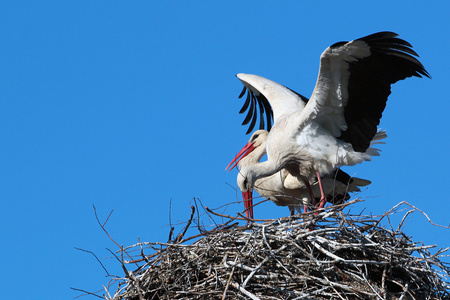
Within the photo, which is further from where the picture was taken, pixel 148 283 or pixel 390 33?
pixel 390 33

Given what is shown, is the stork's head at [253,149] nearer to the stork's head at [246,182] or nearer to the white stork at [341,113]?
A: the white stork at [341,113]

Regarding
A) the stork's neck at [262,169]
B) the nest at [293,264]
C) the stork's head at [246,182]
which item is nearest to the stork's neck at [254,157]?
the stork's neck at [262,169]

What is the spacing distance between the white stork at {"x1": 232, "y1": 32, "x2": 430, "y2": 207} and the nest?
1.73 m

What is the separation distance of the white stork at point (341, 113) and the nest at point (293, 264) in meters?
1.73

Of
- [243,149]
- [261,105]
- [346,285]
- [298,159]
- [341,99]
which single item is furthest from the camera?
[261,105]

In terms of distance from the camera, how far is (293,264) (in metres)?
5.11

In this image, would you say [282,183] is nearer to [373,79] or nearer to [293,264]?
[373,79]

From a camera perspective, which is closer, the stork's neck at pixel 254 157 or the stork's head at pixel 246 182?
the stork's head at pixel 246 182

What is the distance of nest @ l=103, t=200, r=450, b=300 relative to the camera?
16.5 feet

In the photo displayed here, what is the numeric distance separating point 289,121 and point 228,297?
2.83m

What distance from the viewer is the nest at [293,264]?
16.5 ft

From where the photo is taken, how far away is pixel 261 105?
9641 millimetres

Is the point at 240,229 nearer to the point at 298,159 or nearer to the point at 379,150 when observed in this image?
the point at 298,159

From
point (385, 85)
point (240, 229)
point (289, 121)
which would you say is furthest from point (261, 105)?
point (240, 229)
